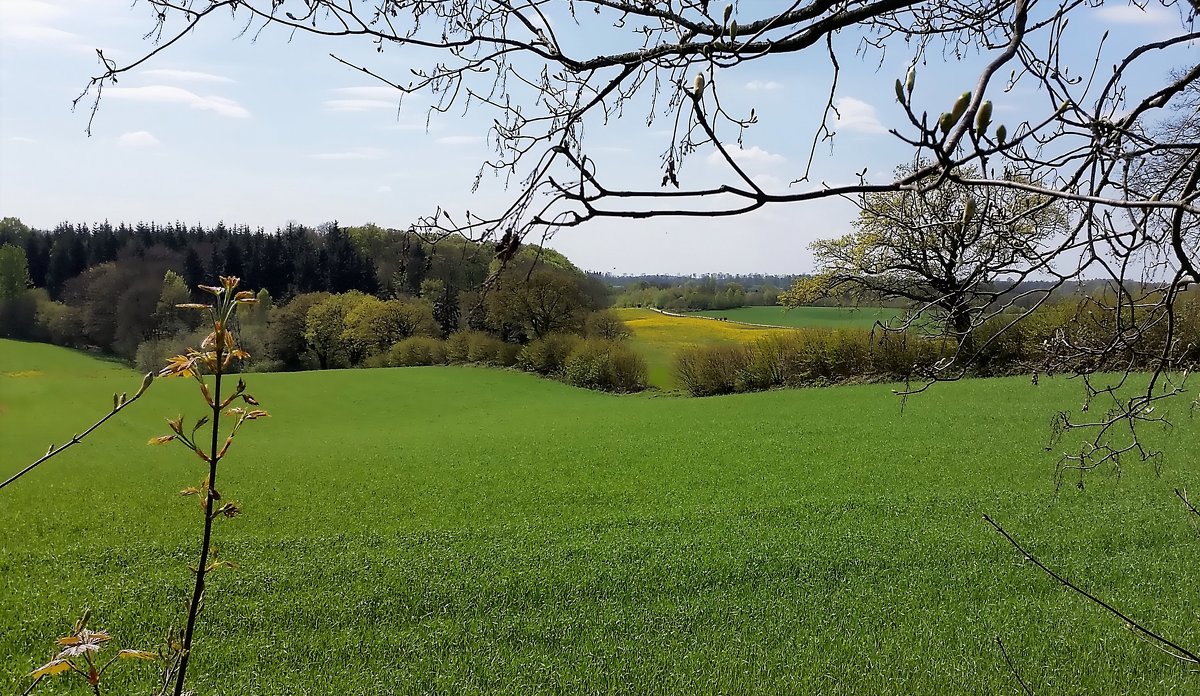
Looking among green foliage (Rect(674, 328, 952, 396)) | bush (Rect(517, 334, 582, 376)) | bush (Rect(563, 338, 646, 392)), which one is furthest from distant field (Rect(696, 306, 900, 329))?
bush (Rect(517, 334, 582, 376))

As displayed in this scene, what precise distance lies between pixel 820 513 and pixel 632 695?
139 inches

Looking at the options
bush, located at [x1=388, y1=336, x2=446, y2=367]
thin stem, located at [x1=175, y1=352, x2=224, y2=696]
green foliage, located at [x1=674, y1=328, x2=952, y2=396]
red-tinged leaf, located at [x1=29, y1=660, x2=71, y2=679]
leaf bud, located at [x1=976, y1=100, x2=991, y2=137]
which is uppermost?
leaf bud, located at [x1=976, y1=100, x2=991, y2=137]

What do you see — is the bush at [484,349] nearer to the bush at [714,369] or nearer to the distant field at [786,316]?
the bush at [714,369]

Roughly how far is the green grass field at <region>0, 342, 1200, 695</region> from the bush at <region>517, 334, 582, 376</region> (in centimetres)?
1058

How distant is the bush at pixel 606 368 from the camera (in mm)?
19953

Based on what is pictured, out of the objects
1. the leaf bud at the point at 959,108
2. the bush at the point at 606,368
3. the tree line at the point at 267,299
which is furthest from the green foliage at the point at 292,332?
the leaf bud at the point at 959,108

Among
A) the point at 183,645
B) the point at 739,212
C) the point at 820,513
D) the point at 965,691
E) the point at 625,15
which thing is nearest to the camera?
the point at 739,212

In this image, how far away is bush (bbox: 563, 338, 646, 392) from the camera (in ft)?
65.5

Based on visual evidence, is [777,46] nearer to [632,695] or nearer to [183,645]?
[183,645]

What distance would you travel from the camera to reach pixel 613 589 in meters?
4.59

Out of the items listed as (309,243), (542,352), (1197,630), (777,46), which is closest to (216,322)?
(777,46)

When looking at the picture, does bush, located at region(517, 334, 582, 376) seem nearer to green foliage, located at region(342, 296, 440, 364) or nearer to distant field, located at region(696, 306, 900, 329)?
green foliage, located at region(342, 296, 440, 364)

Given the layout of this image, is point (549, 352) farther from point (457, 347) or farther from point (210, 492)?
point (210, 492)

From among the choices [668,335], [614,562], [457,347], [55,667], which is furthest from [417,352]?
[55,667]
